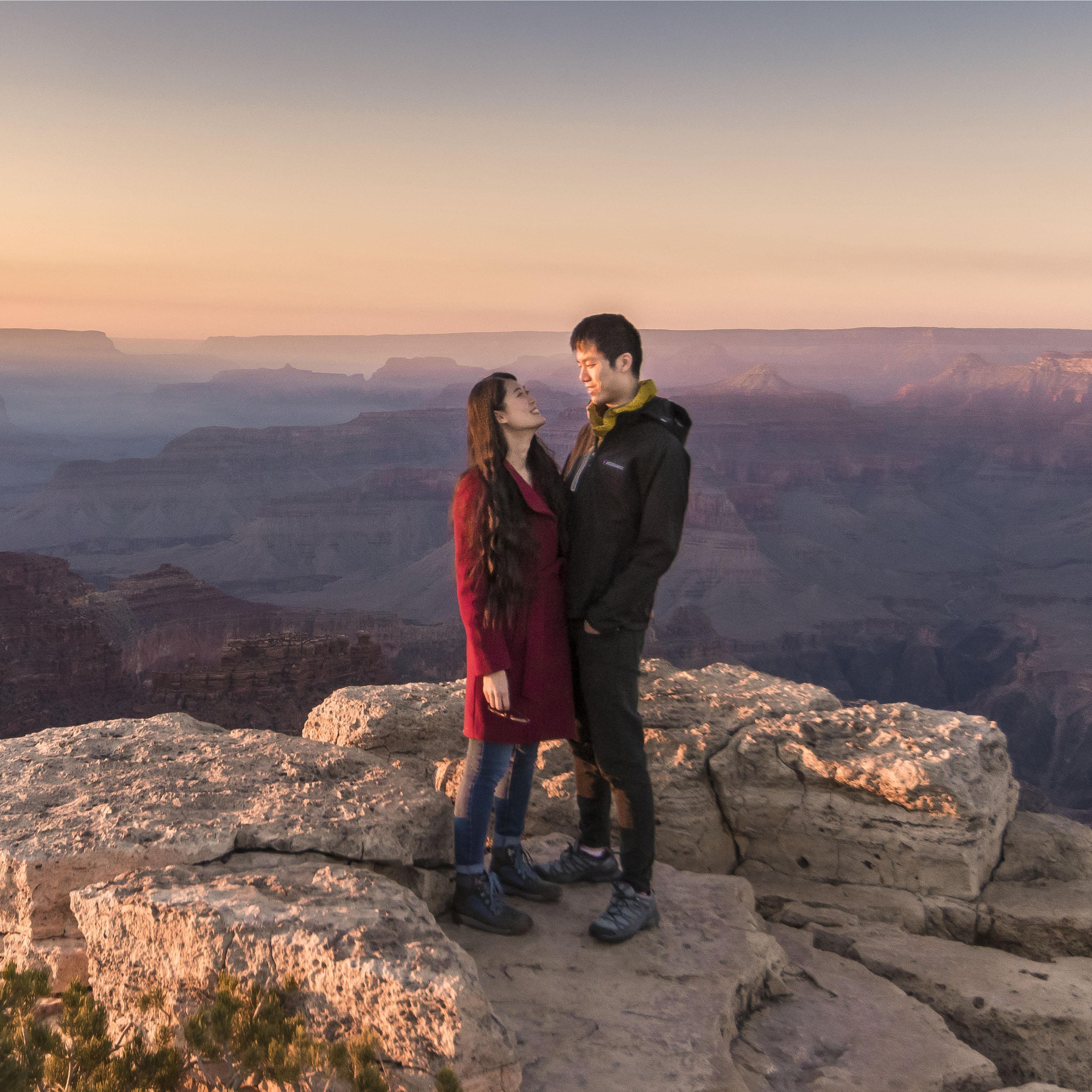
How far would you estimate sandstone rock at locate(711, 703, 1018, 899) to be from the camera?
3906mm

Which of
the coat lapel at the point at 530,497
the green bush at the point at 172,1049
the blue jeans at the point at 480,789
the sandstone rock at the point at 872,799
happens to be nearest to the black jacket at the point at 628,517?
the coat lapel at the point at 530,497

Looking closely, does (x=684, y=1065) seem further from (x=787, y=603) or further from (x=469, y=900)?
(x=787, y=603)

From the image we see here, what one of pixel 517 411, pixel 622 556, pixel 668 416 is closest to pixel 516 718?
pixel 622 556

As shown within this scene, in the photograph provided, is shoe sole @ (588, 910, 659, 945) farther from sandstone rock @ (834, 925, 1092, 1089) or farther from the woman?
sandstone rock @ (834, 925, 1092, 1089)

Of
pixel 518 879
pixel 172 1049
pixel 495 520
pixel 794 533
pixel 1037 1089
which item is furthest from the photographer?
pixel 794 533

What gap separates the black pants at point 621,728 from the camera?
3.07 m

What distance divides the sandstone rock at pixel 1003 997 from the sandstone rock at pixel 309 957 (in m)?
1.76

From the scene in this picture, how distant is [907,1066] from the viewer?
8.86ft

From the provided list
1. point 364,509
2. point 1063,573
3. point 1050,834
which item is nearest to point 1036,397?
point 1063,573

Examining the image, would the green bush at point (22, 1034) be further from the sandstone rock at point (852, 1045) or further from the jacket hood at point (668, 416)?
the jacket hood at point (668, 416)

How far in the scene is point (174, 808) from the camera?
314 centimetres

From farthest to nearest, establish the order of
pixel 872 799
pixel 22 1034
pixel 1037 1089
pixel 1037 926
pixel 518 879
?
pixel 872 799 → pixel 1037 926 → pixel 518 879 → pixel 1037 1089 → pixel 22 1034

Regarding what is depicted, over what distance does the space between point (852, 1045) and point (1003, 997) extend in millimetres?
776

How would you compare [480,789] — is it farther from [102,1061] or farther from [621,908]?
[102,1061]
